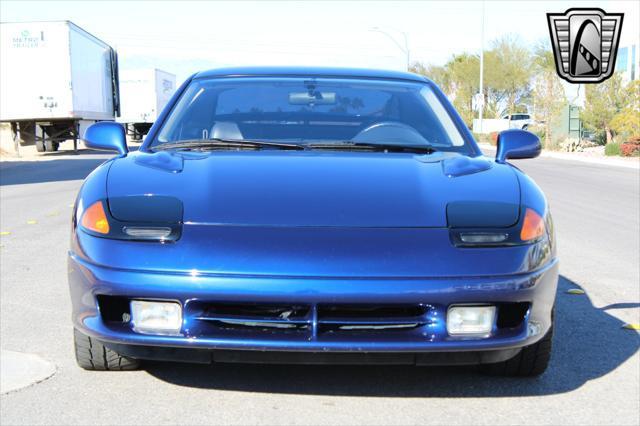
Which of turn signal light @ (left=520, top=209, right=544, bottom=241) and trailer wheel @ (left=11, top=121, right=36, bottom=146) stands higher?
turn signal light @ (left=520, top=209, right=544, bottom=241)

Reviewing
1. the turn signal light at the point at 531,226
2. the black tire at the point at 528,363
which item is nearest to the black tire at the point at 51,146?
the black tire at the point at 528,363

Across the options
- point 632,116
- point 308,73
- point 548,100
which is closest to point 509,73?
point 548,100

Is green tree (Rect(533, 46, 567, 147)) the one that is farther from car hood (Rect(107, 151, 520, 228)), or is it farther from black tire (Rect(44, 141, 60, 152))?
car hood (Rect(107, 151, 520, 228))

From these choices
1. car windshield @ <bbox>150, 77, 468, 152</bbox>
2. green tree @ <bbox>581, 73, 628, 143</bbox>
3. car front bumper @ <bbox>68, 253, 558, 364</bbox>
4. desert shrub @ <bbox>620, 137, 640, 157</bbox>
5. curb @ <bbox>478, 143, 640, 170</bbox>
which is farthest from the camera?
green tree @ <bbox>581, 73, 628, 143</bbox>

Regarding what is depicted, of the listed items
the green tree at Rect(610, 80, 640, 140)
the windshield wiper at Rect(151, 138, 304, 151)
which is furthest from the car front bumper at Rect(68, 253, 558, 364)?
the green tree at Rect(610, 80, 640, 140)

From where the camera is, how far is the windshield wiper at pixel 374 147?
3.92 meters

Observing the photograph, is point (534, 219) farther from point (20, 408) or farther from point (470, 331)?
point (20, 408)

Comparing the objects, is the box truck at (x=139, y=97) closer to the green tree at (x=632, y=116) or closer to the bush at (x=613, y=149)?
the bush at (x=613, y=149)

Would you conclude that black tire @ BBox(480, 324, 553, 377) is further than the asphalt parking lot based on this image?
Yes

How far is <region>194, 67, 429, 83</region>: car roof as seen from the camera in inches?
183

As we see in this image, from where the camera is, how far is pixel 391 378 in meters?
3.57

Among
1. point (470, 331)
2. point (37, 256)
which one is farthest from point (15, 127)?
point (470, 331)

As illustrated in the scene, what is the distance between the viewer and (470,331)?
2986 millimetres

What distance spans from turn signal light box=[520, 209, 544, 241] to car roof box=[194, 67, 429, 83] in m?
1.76
